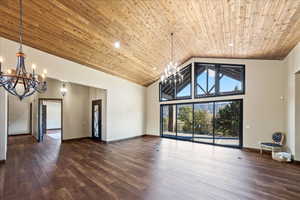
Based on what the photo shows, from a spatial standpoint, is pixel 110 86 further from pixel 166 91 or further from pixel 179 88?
pixel 179 88

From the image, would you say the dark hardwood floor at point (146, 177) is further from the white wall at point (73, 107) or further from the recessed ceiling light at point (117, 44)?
the recessed ceiling light at point (117, 44)

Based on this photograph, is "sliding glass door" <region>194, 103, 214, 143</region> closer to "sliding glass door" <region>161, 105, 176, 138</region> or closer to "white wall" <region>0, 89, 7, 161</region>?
"sliding glass door" <region>161, 105, 176, 138</region>

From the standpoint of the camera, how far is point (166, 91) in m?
9.17

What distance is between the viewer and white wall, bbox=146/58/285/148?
584 centimetres

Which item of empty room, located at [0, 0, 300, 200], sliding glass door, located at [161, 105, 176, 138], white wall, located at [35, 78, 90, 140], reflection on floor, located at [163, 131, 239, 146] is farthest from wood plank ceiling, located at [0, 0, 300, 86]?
sliding glass door, located at [161, 105, 176, 138]

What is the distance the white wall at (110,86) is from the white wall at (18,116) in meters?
6.96

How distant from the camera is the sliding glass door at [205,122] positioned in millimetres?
6805

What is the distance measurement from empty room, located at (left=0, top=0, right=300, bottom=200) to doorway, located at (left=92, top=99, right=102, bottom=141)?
0.21 ft

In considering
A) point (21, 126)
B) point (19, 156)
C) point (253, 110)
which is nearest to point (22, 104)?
point (21, 126)

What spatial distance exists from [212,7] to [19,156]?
743 cm

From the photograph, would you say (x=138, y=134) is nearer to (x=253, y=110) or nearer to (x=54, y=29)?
(x=253, y=110)

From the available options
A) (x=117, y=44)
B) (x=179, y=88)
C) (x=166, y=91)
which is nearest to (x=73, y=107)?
(x=117, y=44)

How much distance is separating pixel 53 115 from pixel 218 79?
13714mm

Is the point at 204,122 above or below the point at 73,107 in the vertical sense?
below
